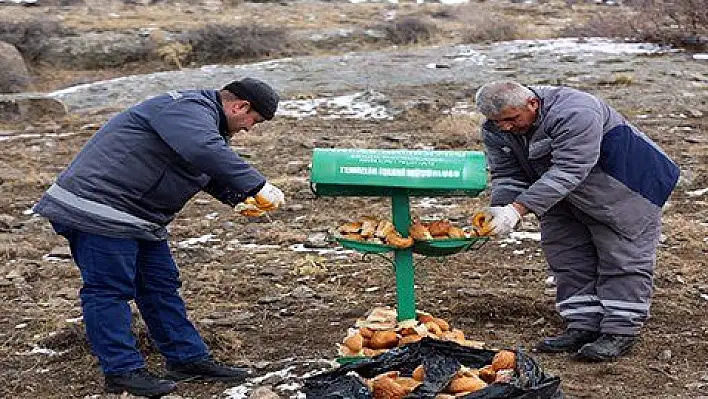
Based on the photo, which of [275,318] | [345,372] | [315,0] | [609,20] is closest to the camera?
[345,372]

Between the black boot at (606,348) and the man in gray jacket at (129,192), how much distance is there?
1704 mm

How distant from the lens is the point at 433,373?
3.92m

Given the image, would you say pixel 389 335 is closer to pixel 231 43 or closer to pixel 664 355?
pixel 664 355

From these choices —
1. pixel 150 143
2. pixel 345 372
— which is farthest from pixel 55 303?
pixel 345 372

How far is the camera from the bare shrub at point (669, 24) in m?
17.1

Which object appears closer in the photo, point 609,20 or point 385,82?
point 385,82

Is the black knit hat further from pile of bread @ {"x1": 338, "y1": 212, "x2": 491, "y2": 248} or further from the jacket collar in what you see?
pile of bread @ {"x1": 338, "y1": 212, "x2": 491, "y2": 248}

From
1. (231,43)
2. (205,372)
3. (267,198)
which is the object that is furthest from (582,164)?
(231,43)

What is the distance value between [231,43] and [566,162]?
17332 millimetres

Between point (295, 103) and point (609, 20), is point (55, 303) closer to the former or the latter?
point (295, 103)

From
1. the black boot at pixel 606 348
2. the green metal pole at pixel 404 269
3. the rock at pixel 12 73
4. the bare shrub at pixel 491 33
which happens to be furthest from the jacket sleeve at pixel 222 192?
the bare shrub at pixel 491 33

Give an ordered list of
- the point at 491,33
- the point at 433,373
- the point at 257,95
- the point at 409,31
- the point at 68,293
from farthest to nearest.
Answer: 1. the point at 409,31
2. the point at 491,33
3. the point at 68,293
4. the point at 257,95
5. the point at 433,373

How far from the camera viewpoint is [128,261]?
4523mm

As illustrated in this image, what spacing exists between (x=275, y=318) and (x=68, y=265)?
211cm
